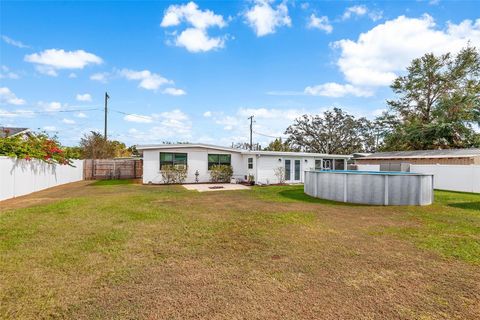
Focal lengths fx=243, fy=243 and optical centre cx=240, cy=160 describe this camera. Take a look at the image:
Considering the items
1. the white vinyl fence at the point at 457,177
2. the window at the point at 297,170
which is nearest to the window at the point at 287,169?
the window at the point at 297,170

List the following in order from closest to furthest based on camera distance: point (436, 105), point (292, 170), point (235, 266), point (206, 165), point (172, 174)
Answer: point (235, 266) < point (172, 174) < point (206, 165) < point (292, 170) < point (436, 105)

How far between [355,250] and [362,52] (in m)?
12.1

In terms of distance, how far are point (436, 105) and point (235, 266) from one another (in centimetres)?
2979

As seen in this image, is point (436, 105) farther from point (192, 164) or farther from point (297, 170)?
point (192, 164)

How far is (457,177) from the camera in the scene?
531 inches

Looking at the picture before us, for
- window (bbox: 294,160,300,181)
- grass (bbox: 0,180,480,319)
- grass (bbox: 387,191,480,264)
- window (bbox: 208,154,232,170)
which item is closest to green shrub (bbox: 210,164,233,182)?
window (bbox: 208,154,232,170)

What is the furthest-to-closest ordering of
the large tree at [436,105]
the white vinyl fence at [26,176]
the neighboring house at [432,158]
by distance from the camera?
the large tree at [436,105] → the neighboring house at [432,158] → the white vinyl fence at [26,176]

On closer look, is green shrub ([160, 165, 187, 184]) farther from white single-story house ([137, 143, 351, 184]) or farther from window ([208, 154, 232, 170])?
window ([208, 154, 232, 170])

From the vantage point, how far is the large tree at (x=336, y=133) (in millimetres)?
33862

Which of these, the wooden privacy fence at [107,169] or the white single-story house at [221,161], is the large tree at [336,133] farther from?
the wooden privacy fence at [107,169]

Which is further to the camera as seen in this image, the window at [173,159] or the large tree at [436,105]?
the large tree at [436,105]

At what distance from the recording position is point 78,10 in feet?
37.0

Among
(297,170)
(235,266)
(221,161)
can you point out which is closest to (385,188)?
(235,266)

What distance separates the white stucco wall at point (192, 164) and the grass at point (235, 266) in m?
8.55
